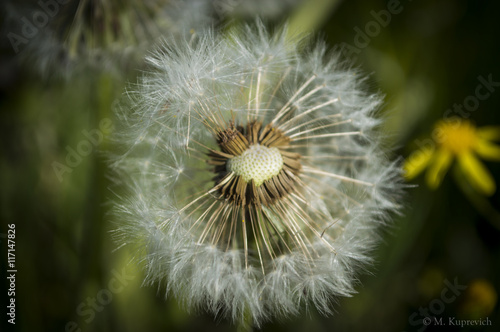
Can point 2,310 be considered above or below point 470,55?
below

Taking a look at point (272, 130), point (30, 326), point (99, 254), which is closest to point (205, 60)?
point (272, 130)

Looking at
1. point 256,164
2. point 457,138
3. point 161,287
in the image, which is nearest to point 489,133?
point 457,138

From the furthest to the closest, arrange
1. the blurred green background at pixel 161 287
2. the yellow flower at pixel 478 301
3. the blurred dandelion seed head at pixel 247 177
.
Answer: the blurred green background at pixel 161 287 → the yellow flower at pixel 478 301 → the blurred dandelion seed head at pixel 247 177

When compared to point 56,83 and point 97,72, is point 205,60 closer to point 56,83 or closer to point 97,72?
point 97,72

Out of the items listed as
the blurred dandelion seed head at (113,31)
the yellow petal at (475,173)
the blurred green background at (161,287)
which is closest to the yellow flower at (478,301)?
the blurred green background at (161,287)

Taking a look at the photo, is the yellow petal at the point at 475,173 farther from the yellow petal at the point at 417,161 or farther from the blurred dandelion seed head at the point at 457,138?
the yellow petal at the point at 417,161

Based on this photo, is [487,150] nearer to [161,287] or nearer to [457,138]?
[457,138]
